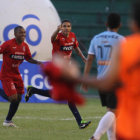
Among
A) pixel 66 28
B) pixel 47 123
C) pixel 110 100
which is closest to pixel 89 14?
pixel 66 28

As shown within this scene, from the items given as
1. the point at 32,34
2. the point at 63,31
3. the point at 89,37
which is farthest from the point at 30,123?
the point at 89,37

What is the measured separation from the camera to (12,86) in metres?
10.4

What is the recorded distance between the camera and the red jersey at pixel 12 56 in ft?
34.0

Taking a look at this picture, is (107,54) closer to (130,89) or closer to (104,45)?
(104,45)

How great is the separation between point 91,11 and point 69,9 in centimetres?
76

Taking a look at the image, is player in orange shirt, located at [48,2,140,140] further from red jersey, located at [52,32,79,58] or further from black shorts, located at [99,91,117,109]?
red jersey, located at [52,32,79,58]

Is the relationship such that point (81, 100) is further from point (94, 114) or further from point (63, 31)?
point (94, 114)

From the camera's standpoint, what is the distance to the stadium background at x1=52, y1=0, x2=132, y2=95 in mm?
19312

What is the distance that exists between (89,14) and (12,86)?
A: 31.2 ft

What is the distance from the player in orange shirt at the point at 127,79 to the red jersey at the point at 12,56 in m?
6.05

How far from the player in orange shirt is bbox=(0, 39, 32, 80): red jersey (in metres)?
6.05

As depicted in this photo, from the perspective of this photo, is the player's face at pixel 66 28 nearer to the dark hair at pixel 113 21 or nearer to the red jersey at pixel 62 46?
the red jersey at pixel 62 46

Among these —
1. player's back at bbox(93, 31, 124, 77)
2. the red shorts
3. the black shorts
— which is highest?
player's back at bbox(93, 31, 124, 77)

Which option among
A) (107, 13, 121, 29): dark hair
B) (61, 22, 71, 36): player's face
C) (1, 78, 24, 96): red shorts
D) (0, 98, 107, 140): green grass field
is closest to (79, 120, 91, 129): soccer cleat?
(0, 98, 107, 140): green grass field
